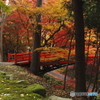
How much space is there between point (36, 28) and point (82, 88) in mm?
5693

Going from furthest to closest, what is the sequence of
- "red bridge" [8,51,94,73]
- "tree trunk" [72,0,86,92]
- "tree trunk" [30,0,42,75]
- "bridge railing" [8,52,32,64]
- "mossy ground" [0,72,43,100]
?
"red bridge" [8,51,94,73] < "bridge railing" [8,52,32,64] < "tree trunk" [30,0,42,75] < "tree trunk" [72,0,86,92] < "mossy ground" [0,72,43,100]

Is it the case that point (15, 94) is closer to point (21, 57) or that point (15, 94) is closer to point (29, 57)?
point (21, 57)

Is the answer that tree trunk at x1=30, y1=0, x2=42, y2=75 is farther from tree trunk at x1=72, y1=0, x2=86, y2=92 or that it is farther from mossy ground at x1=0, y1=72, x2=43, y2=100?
mossy ground at x1=0, y1=72, x2=43, y2=100

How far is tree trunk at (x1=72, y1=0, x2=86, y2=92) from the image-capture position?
4.94 meters

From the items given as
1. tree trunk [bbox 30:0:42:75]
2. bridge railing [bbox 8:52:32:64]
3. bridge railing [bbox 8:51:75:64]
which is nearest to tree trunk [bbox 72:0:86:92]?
tree trunk [bbox 30:0:42:75]

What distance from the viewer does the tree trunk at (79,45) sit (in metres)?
4.94

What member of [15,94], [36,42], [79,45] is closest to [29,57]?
[36,42]

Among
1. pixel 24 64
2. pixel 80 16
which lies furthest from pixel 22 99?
pixel 24 64

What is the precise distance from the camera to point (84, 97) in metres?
5.61

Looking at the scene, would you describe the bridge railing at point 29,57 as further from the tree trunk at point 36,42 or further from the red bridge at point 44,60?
the tree trunk at point 36,42

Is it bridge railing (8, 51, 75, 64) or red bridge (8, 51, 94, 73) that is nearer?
bridge railing (8, 51, 75, 64)

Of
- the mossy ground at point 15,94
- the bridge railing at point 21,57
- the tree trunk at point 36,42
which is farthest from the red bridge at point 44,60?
the mossy ground at point 15,94

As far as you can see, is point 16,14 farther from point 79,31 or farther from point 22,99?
point 22,99

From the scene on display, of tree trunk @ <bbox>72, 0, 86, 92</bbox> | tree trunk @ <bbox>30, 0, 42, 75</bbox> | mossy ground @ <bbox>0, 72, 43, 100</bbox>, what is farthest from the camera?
tree trunk @ <bbox>30, 0, 42, 75</bbox>
